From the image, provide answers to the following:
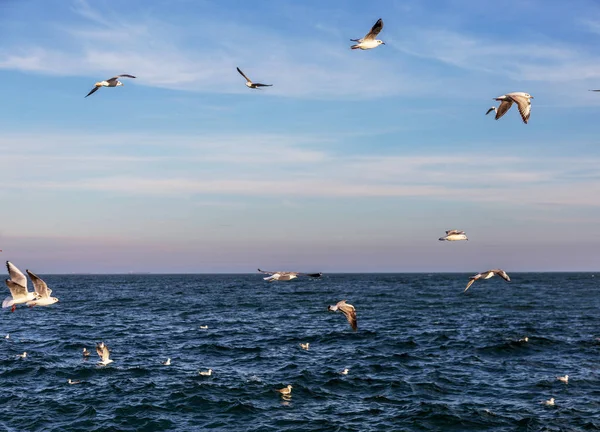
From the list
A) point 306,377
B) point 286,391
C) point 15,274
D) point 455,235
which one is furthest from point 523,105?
point 306,377

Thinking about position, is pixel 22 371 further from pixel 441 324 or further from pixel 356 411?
pixel 441 324

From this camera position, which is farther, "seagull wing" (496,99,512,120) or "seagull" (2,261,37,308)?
"seagull wing" (496,99,512,120)

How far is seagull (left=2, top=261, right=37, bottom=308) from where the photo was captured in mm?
15444

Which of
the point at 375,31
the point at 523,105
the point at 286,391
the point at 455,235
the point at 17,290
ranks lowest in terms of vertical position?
the point at 286,391

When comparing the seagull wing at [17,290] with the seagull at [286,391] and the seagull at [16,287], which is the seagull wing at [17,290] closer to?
the seagull at [16,287]

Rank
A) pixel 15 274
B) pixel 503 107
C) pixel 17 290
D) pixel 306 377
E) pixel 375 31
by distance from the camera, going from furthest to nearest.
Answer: pixel 306 377 → pixel 503 107 → pixel 375 31 → pixel 17 290 → pixel 15 274

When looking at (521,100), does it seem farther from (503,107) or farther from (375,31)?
(375,31)

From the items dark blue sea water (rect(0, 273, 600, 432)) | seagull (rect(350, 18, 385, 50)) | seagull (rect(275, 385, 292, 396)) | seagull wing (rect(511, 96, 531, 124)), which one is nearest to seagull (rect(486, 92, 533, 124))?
seagull wing (rect(511, 96, 531, 124))

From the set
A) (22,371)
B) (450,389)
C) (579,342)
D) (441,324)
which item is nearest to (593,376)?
(450,389)

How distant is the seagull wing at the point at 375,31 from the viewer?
16345mm

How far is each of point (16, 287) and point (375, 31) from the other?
1277cm

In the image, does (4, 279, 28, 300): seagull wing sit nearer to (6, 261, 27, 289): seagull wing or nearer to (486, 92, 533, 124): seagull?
(6, 261, 27, 289): seagull wing

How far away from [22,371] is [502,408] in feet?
80.0

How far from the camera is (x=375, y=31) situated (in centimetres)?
1672
